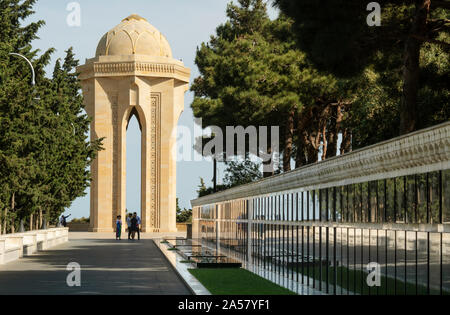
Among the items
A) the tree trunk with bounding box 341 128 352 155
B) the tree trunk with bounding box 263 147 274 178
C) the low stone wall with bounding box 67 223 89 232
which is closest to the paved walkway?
the tree trunk with bounding box 263 147 274 178

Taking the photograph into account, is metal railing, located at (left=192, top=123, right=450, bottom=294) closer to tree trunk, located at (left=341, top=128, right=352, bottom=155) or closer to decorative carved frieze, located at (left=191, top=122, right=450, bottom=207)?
decorative carved frieze, located at (left=191, top=122, right=450, bottom=207)

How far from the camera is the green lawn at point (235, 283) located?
17.2m

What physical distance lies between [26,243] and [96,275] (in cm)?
1124

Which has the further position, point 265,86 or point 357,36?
point 265,86

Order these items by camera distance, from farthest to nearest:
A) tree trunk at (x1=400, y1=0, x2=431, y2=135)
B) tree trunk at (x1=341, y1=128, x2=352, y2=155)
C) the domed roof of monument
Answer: the domed roof of monument, tree trunk at (x1=341, y1=128, x2=352, y2=155), tree trunk at (x1=400, y1=0, x2=431, y2=135)

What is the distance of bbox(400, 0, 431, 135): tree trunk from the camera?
21.8 meters

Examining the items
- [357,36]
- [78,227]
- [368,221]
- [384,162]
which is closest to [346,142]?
[357,36]

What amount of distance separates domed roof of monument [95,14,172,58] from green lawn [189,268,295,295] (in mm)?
49546

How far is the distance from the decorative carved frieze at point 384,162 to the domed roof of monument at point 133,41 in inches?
2051

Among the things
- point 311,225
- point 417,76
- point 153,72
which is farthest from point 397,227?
point 153,72

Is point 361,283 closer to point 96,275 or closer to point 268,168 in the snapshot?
point 96,275

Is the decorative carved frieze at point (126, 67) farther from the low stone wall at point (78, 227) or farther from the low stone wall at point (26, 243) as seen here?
the low stone wall at point (26, 243)

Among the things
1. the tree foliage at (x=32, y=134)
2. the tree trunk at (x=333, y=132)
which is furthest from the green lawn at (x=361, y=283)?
the tree trunk at (x=333, y=132)

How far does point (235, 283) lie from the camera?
19391 millimetres
